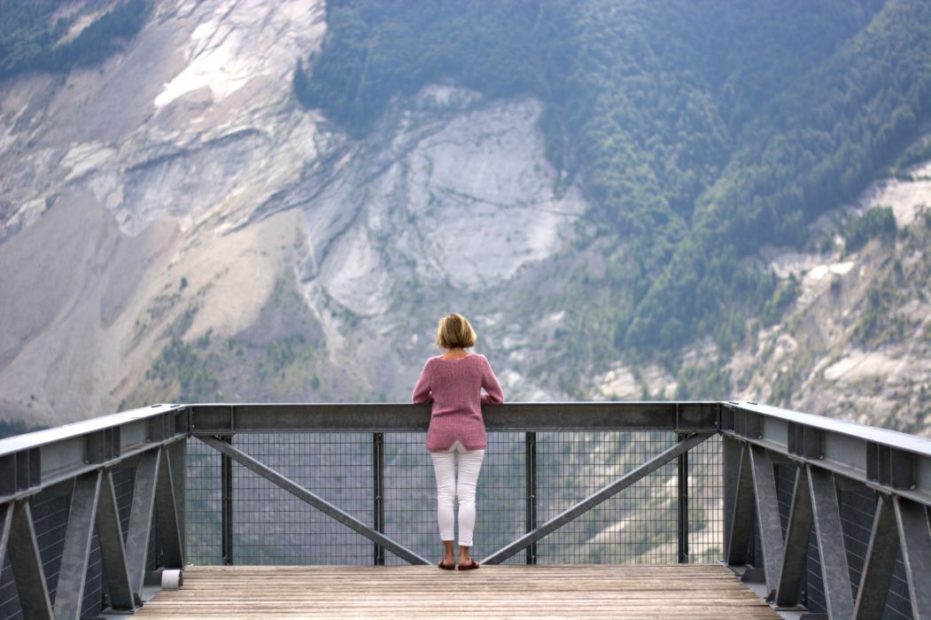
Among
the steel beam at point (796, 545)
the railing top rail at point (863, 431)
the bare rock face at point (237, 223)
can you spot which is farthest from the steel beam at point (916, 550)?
the bare rock face at point (237, 223)

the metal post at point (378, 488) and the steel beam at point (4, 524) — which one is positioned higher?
the steel beam at point (4, 524)

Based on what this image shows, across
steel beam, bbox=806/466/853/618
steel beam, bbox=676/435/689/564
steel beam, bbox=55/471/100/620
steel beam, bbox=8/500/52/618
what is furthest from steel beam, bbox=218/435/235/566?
steel beam, bbox=806/466/853/618

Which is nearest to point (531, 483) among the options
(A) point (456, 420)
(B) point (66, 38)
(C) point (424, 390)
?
(A) point (456, 420)

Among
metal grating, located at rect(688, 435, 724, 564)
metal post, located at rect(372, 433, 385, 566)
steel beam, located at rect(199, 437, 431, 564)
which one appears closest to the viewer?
steel beam, located at rect(199, 437, 431, 564)

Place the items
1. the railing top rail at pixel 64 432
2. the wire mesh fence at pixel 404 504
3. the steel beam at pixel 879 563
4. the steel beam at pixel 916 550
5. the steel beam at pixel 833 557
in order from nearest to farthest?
the steel beam at pixel 916 550 < the steel beam at pixel 879 563 < the railing top rail at pixel 64 432 < the steel beam at pixel 833 557 < the wire mesh fence at pixel 404 504

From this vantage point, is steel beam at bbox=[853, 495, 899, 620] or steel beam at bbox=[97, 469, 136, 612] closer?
steel beam at bbox=[853, 495, 899, 620]

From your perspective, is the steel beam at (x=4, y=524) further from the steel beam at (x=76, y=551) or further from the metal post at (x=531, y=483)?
the metal post at (x=531, y=483)

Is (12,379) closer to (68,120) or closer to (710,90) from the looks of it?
(68,120)

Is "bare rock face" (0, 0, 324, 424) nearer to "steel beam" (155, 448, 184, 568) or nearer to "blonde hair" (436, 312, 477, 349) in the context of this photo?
"steel beam" (155, 448, 184, 568)

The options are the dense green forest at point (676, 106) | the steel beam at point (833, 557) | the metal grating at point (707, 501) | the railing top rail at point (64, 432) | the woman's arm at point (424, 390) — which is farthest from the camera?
the dense green forest at point (676, 106)
